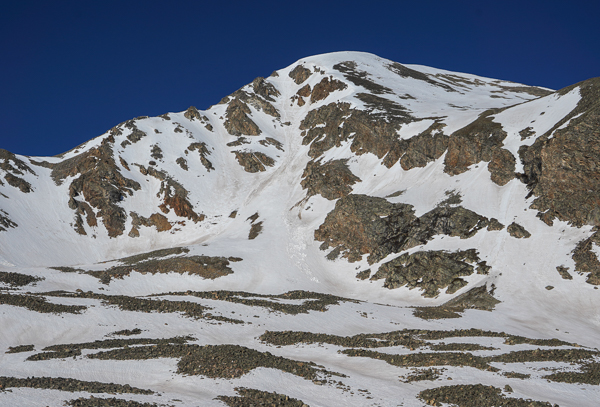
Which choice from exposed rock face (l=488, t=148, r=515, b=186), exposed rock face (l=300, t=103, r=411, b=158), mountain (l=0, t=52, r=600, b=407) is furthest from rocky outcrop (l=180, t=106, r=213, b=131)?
exposed rock face (l=488, t=148, r=515, b=186)

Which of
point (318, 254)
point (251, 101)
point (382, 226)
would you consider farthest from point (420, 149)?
point (251, 101)

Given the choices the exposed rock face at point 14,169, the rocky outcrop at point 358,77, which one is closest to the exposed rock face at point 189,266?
the exposed rock face at point 14,169

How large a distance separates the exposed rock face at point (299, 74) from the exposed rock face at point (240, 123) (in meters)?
33.5

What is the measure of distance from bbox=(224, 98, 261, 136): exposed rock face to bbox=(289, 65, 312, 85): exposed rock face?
33.5 metres

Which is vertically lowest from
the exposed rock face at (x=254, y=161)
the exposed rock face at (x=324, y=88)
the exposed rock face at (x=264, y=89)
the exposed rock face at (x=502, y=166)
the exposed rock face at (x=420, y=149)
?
the exposed rock face at (x=502, y=166)

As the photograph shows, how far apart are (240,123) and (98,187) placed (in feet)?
171

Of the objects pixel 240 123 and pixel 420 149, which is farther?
pixel 240 123

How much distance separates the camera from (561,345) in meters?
34.8

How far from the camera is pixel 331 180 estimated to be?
3920 inches

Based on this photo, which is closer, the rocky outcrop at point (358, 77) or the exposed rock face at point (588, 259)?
the exposed rock face at point (588, 259)

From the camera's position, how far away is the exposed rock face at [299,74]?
176225 mm

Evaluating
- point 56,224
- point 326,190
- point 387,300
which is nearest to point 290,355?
point 387,300

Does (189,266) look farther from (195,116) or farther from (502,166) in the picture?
(195,116)

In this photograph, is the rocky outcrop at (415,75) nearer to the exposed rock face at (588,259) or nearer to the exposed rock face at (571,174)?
the exposed rock face at (571,174)
